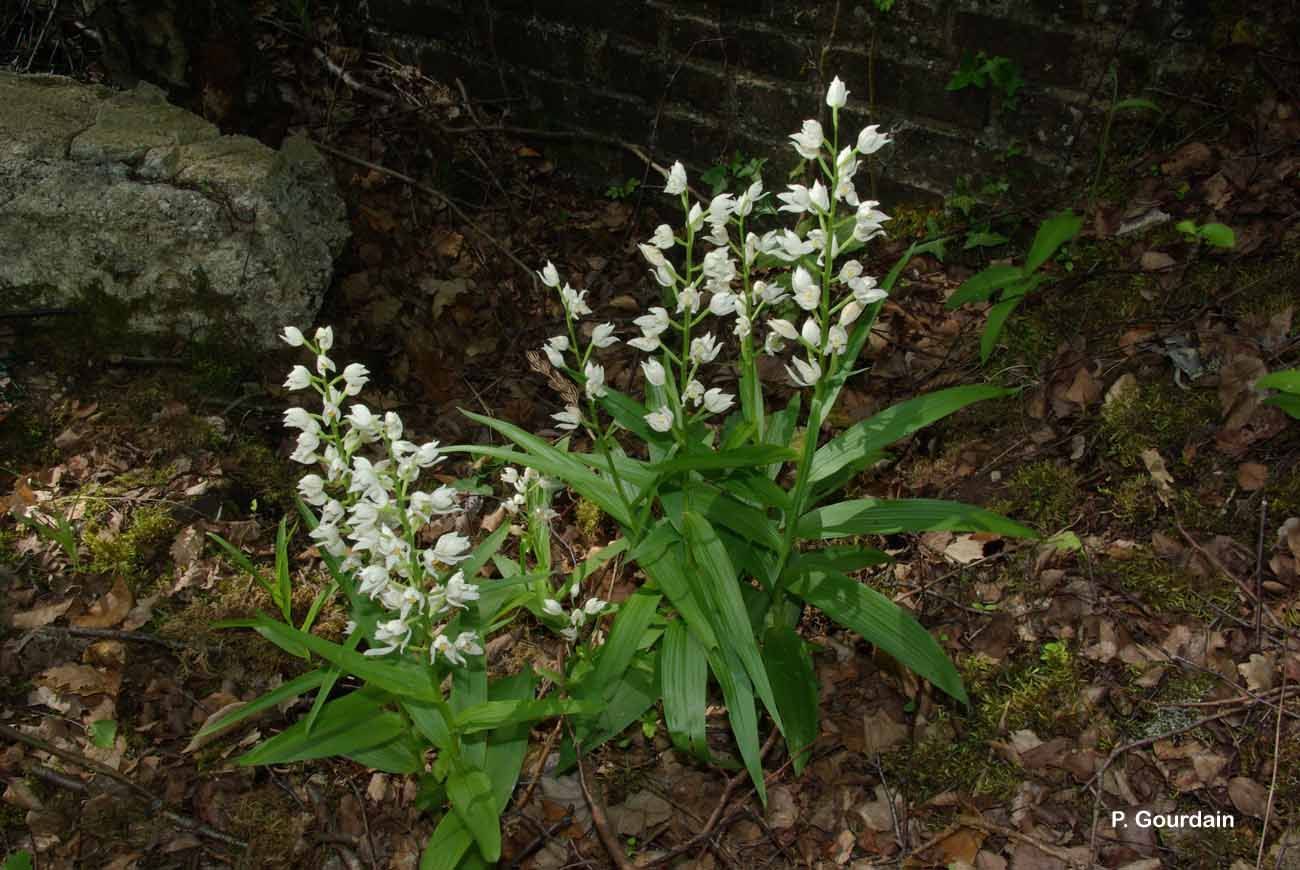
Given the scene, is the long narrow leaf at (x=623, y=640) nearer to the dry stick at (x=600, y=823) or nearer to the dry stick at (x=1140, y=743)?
the dry stick at (x=600, y=823)

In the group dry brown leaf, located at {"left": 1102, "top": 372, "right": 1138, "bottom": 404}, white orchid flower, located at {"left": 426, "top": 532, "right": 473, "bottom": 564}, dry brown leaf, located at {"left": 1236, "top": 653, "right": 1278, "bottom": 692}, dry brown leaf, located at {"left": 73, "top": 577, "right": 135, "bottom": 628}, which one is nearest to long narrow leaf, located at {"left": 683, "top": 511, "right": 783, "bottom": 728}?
white orchid flower, located at {"left": 426, "top": 532, "right": 473, "bottom": 564}

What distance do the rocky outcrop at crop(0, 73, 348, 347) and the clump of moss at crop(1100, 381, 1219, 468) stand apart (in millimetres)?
2989

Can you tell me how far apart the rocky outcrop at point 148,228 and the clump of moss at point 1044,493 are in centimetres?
273

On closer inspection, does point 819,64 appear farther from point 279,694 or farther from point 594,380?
point 279,694

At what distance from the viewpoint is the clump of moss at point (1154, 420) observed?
9.95ft

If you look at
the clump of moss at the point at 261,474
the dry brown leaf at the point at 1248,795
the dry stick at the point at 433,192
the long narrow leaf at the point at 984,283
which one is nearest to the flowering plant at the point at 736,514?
the dry brown leaf at the point at 1248,795

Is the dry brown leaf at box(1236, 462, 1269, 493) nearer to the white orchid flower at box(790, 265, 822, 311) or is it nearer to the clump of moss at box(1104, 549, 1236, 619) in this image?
the clump of moss at box(1104, 549, 1236, 619)

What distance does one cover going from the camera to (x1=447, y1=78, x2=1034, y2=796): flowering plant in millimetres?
2311

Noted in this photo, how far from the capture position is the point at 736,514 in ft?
8.05

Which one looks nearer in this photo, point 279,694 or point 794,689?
point 279,694

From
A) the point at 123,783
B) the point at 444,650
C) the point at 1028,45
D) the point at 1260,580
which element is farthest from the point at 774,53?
the point at 123,783

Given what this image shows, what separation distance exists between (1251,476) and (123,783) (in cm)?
325

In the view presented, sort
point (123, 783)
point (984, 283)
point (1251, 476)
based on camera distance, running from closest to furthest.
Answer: point (123, 783)
point (1251, 476)
point (984, 283)

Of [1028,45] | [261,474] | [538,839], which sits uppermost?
[1028,45]
